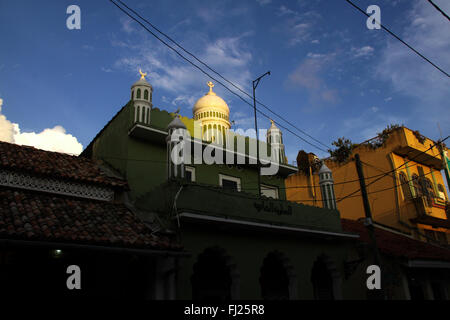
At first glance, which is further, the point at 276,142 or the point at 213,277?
the point at 276,142

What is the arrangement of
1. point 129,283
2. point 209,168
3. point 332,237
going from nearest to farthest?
point 129,283 < point 332,237 < point 209,168

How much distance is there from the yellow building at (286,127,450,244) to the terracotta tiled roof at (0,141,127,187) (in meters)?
12.1

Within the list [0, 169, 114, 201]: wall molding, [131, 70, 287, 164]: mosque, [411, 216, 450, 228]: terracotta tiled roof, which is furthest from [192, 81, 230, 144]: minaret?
[411, 216, 450, 228]: terracotta tiled roof

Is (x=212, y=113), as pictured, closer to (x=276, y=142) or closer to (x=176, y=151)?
(x=276, y=142)

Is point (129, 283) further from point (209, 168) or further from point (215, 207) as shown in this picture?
point (209, 168)

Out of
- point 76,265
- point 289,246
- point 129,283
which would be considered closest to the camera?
point 76,265

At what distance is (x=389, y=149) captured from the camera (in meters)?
21.2

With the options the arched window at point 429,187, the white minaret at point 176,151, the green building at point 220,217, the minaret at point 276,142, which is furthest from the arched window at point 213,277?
the arched window at point 429,187

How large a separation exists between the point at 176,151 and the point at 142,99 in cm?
307

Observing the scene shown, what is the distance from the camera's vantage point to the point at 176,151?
1088cm

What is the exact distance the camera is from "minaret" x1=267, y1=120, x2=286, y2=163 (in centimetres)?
1611

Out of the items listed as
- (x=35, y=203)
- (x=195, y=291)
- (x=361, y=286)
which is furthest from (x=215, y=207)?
(x=361, y=286)

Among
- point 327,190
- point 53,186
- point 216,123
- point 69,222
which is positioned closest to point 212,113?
point 216,123
